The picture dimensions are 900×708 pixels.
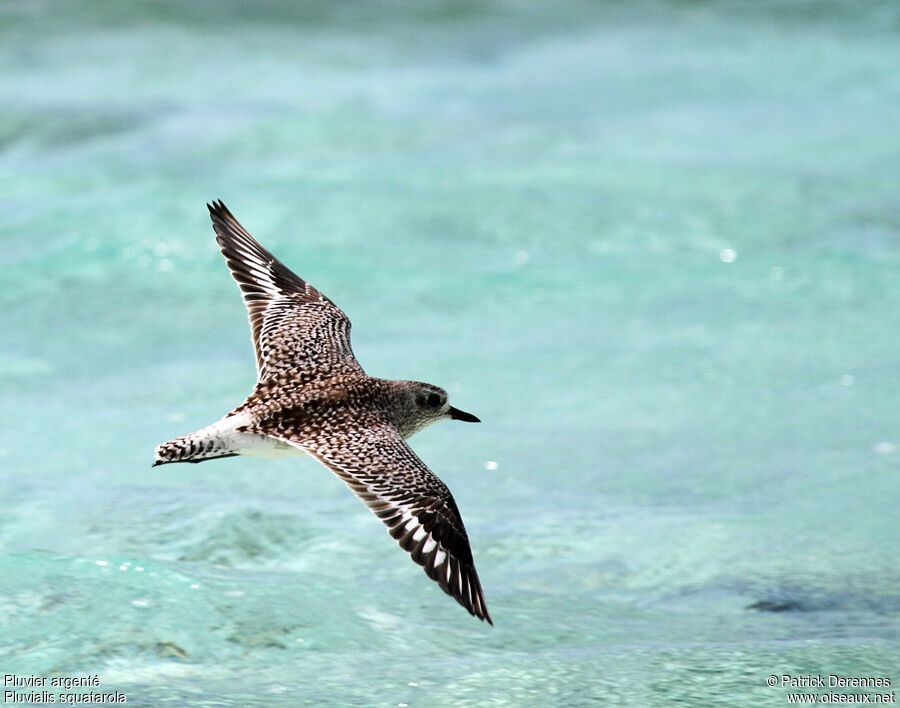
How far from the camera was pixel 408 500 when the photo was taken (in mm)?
4750

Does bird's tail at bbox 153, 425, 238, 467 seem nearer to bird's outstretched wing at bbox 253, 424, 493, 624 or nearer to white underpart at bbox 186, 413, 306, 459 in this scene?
white underpart at bbox 186, 413, 306, 459

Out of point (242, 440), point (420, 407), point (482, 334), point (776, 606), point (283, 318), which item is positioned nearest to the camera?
point (242, 440)

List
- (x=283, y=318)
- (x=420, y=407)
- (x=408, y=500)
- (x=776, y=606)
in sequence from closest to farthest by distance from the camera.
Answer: (x=408, y=500), (x=420, y=407), (x=776, y=606), (x=283, y=318)

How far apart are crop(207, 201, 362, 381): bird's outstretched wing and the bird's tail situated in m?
0.58

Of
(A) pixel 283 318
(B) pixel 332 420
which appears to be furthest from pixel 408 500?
(A) pixel 283 318

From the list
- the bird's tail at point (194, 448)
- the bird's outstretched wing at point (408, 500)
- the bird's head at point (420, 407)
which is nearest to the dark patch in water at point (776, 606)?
the bird's head at point (420, 407)

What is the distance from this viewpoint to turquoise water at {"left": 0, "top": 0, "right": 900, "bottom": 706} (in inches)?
217

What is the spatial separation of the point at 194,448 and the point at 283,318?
1194 mm

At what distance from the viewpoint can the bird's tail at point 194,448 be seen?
4.87 meters

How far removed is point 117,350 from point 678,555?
4076 millimetres

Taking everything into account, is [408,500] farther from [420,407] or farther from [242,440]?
[420,407]

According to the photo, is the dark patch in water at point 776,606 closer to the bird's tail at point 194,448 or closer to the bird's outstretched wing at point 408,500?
the bird's outstretched wing at point 408,500
